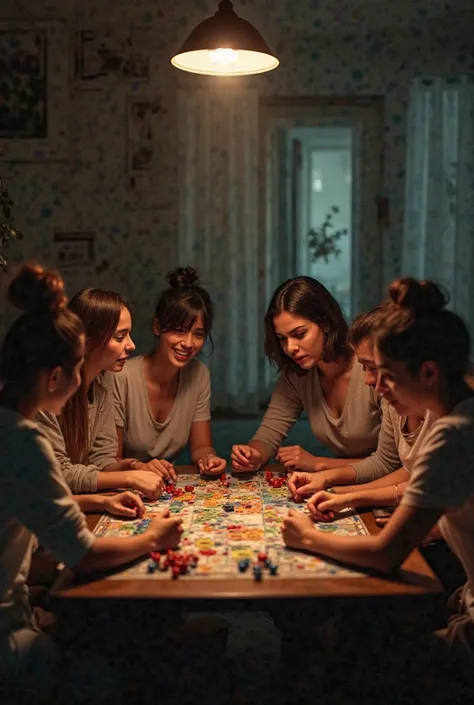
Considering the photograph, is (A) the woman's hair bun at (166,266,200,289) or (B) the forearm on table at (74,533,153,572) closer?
(B) the forearm on table at (74,533,153,572)

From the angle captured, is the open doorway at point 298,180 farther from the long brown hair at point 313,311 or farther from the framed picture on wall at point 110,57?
the long brown hair at point 313,311

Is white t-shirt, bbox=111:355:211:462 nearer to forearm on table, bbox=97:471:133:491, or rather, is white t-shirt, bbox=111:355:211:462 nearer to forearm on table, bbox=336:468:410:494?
forearm on table, bbox=97:471:133:491

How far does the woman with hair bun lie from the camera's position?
1.59 metres

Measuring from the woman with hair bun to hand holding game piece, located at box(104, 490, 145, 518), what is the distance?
284 mm

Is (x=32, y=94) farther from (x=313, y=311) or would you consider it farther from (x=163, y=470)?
(x=163, y=470)

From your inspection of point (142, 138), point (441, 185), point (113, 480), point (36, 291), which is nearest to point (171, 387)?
point (113, 480)

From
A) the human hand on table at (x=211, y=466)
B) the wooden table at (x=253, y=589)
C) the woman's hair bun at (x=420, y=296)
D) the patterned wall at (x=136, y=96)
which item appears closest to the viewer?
the wooden table at (x=253, y=589)

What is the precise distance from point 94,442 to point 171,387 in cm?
42

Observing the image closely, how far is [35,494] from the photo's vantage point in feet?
5.19

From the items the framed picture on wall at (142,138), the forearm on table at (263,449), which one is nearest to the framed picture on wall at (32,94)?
the framed picture on wall at (142,138)

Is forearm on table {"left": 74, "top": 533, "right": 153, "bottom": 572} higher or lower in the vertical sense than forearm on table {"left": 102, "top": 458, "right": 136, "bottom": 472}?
higher

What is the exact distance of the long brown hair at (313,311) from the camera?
268 cm

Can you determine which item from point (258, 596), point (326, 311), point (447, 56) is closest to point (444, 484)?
point (258, 596)

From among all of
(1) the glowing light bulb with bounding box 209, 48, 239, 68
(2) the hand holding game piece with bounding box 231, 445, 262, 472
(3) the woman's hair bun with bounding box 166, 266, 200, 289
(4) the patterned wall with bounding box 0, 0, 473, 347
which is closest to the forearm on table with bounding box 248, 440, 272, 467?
(2) the hand holding game piece with bounding box 231, 445, 262, 472
